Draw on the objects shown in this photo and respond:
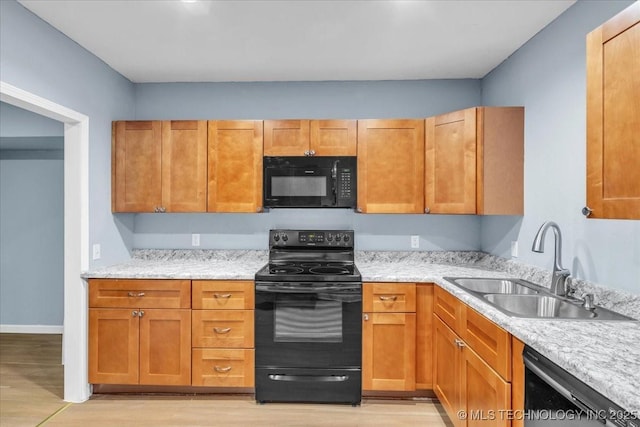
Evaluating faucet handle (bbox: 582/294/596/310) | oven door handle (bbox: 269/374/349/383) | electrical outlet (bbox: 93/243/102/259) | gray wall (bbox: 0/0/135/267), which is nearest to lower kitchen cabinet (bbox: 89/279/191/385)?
electrical outlet (bbox: 93/243/102/259)

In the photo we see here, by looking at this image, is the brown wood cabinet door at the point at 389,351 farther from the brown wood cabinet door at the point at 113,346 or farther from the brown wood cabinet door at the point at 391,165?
the brown wood cabinet door at the point at 113,346

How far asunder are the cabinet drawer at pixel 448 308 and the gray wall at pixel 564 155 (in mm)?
633

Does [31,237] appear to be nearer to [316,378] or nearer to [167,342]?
[167,342]

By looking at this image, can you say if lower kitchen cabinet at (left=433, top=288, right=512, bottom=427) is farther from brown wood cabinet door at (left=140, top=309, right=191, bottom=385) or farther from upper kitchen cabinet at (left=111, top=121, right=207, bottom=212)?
upper kitchen cabinet at (left=111, top=121, right=207, bottom=212)

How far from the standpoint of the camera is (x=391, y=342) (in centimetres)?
250

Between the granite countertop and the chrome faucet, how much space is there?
0.25 feet

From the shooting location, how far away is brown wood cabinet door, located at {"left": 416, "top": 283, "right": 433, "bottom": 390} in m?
2.50

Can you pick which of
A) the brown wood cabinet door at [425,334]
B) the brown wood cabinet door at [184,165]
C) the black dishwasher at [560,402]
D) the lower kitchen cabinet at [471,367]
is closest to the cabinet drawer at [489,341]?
the lower kitchen cabinet at [471,367]

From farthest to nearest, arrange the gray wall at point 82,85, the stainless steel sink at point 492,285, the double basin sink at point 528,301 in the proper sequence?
1. the stainless steel sink at point 492,285
2. the gray wall at point 82,85
3. the double basin sink at point 528,301

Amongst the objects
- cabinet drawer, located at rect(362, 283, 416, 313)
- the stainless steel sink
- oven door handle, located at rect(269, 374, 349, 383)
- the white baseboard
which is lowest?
the white baseboard

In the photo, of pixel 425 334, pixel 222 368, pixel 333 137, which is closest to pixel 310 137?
pixel 333 137

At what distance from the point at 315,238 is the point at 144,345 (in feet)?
4.94

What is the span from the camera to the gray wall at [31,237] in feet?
13.1

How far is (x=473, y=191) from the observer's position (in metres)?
2.51
